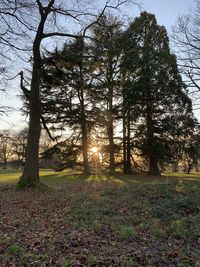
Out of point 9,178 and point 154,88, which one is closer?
point 154,88

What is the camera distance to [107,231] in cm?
715

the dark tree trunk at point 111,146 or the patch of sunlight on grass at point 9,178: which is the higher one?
the dark tree trunk at point 111,146

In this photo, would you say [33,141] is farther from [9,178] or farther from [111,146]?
[9,178]

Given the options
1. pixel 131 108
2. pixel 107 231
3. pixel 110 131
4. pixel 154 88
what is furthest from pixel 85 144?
pixel 107 231

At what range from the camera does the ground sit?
561cm

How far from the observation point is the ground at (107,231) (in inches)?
221

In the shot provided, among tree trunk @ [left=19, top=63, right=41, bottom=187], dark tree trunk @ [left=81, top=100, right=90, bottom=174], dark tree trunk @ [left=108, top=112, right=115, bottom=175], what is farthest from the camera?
dark tree trunk @ [left=81, top=100, right=90, bottom=174]

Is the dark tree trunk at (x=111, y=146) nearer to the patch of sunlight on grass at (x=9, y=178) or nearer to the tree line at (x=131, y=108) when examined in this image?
the tree line at (x=131, y=108)

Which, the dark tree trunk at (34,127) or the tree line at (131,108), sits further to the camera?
the tree line at (131,108)

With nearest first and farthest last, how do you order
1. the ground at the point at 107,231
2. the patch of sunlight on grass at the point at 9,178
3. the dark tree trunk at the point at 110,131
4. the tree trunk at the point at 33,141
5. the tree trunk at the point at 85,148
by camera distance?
1. the ground at the point at 107,231
2. the tree trunk at the point at 33,141
3. the patch of sunlight on grass at the point at 9,178
4. the dark tree trunk at the point at 110,131
5. the tree trunk at the point at 85,148

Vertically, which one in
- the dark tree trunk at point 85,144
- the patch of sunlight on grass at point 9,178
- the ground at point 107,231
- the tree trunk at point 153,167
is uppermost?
the dark tree trunk at point 85,144

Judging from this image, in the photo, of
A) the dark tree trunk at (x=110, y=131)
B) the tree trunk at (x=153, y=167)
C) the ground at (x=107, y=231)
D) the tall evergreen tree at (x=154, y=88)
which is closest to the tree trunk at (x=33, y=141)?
the ground at (x=107, y=231)

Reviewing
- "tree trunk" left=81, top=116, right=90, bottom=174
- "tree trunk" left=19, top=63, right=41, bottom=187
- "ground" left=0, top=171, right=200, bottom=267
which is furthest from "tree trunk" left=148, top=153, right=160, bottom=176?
"ground" left=0, top=171, right=200, bottom=267

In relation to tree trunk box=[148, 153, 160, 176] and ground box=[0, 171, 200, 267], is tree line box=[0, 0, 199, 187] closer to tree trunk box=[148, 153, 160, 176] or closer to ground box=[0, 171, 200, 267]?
tree trunk box=[148, 153, 160, 176]
